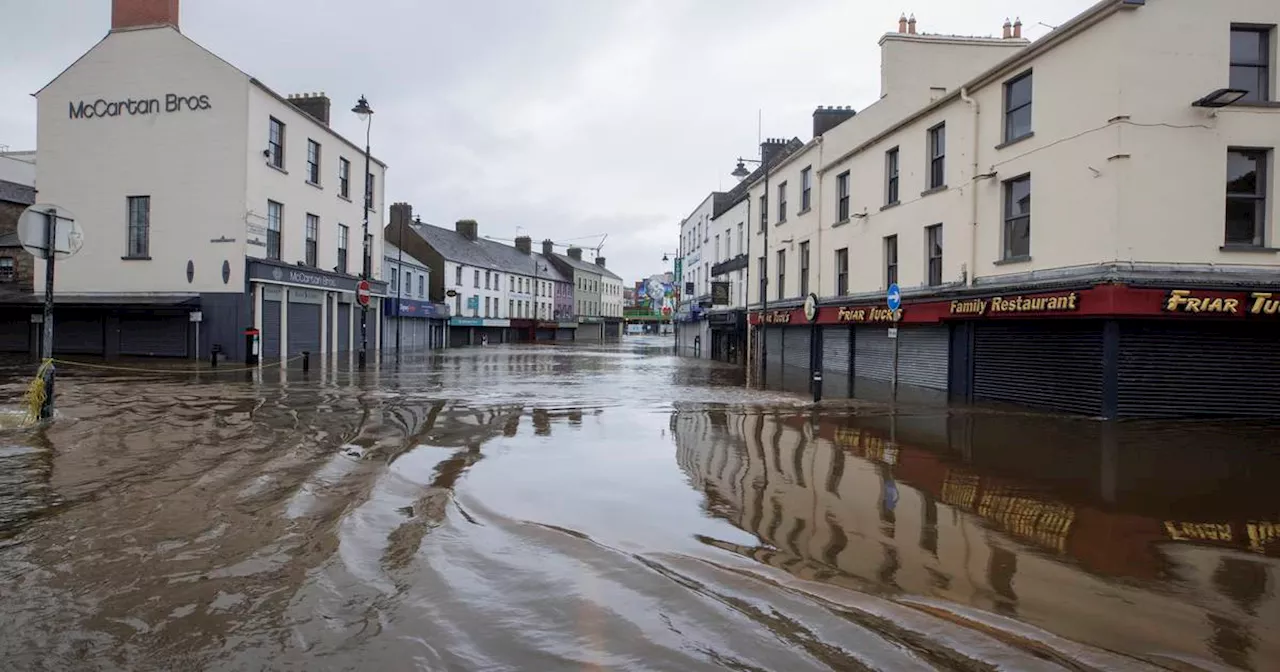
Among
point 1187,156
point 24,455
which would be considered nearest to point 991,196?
point 1187,156

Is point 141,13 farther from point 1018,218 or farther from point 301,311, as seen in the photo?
point 1018,218

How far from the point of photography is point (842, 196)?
25.5 meters

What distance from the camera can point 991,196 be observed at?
16.9 meters

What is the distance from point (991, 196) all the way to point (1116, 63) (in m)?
3.99

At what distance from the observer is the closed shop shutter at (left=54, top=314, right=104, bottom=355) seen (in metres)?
28.1

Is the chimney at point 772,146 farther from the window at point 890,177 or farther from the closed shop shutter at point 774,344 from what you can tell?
the window at point 890,177

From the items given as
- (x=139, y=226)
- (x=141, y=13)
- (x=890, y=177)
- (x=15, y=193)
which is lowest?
(x=139, y=226)

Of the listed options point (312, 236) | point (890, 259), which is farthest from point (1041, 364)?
point (312, 236)

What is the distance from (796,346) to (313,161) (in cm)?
2234

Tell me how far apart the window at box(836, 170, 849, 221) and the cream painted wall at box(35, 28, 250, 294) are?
21261 mm

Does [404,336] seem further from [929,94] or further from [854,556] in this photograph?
[854,556]

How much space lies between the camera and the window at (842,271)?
25184 mm

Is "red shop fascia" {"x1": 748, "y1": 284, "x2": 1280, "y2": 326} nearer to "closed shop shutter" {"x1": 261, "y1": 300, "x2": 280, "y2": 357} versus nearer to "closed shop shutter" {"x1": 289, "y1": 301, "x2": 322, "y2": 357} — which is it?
"closed shop shutter" {"x1": 261, "y1": 300, "x2": 280, "y2": 357}

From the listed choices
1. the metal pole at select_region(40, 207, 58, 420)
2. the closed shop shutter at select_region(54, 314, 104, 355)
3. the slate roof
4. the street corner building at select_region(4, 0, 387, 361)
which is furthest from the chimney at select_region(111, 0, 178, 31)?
the metal pole at select_region(40, 207, 58, 420)
